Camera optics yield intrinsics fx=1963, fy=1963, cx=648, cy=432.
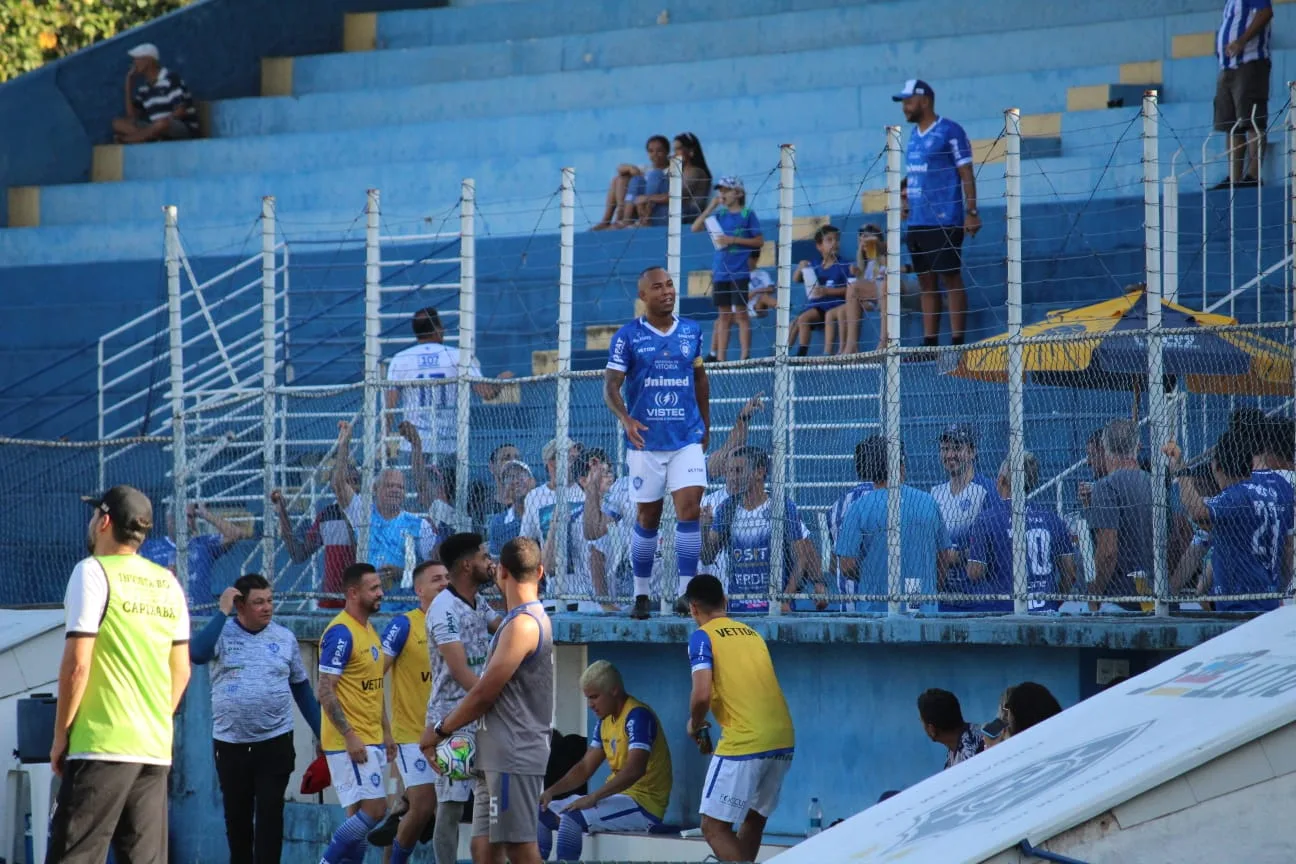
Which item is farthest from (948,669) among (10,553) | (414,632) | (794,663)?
(10,553)

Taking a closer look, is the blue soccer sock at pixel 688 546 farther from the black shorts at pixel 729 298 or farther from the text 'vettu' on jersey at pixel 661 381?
the black shorts at pixel 729 298

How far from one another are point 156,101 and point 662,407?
1451 centimetres

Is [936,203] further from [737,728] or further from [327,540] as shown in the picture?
[737,728]

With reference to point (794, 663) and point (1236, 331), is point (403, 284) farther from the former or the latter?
point (1236, 331)

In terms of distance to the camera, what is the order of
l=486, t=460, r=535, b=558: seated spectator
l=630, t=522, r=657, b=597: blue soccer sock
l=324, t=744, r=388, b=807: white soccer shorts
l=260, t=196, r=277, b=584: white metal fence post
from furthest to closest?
l=260, t=196, r=277, b=584: white metal fence post
l=486, t=460, r=535, b=558: seated spectator
l=630, t=522, r=657, b=597: blue soccer sock
l=324, t=744, r=388, b=807: white soccer shorts

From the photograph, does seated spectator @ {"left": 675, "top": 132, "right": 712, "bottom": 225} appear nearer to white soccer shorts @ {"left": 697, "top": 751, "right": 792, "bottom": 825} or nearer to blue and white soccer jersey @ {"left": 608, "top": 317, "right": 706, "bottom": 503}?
blue and white soccer jersey @ {"left": 608, "top": 317, "right": 706, "bottom": 503}

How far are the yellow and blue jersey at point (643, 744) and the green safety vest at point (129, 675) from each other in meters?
3.81

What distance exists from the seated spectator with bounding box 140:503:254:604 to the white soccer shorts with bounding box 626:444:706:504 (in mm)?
3784

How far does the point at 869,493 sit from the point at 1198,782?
502 cm

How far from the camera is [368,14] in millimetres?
25406

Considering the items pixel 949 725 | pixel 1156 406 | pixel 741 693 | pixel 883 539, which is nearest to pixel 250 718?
pixel 741 693

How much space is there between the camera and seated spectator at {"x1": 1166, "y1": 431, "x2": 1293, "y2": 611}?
32.3 ft

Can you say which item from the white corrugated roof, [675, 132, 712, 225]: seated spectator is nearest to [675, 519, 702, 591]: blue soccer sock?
the white corrugated roof

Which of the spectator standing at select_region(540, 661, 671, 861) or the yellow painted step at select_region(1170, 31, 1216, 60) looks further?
the yellow painted step at select_region(1170, 31, 1216, 60)
